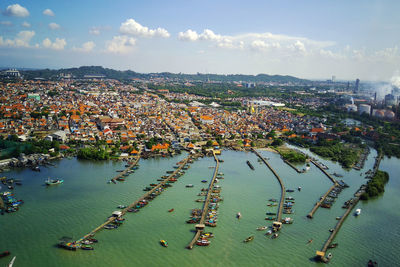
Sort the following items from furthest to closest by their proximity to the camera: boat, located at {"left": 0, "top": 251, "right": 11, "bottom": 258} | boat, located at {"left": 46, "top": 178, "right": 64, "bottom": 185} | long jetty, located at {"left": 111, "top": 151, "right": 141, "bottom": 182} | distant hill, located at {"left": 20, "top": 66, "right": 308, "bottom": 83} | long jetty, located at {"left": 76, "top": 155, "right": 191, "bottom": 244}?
distant hill, located at {"left": 20, "top": 66, "right": 308, "bottom": 83}
long jetty, located at {"left": 111, "top": 151, "right": 141, "bottom": 182}
boat, located at {"left": 46, "top": 178, "right": 64, "bottom": 185}
long jetty, located at {"left": 76, "top": 155, "right": 191, "bottom": 244}
boat, located at {"left": 0, "top": 251, "right": 11, "bottom": 258}

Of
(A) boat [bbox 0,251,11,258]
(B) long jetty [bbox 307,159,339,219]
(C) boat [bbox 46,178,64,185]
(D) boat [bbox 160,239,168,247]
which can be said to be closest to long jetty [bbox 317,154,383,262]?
(B) long jetty [bbox 307,159,339,219]

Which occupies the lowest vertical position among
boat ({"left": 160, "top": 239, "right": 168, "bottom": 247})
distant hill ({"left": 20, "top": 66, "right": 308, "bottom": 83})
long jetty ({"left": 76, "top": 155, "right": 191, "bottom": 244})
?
boat ({"left": 160, "top": 239, "right": 168, "bottom": 247})

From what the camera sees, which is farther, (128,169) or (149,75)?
(149,75)

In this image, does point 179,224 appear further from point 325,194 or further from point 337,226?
point 325,194

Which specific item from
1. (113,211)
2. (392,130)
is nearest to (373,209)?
(113,211)

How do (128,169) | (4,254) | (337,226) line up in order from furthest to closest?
(128,169)
(337,226)
(4,254)

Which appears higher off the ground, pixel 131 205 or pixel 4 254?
pixel 131 205

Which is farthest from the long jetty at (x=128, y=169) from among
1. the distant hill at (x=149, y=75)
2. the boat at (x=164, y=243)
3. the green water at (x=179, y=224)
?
the distant hill at (x=149, y=75)

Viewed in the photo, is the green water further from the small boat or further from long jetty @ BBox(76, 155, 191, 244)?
long jetty @ BBox(76, 155, 191, 244)

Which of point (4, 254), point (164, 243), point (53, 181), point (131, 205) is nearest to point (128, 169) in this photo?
point (53, 181)
